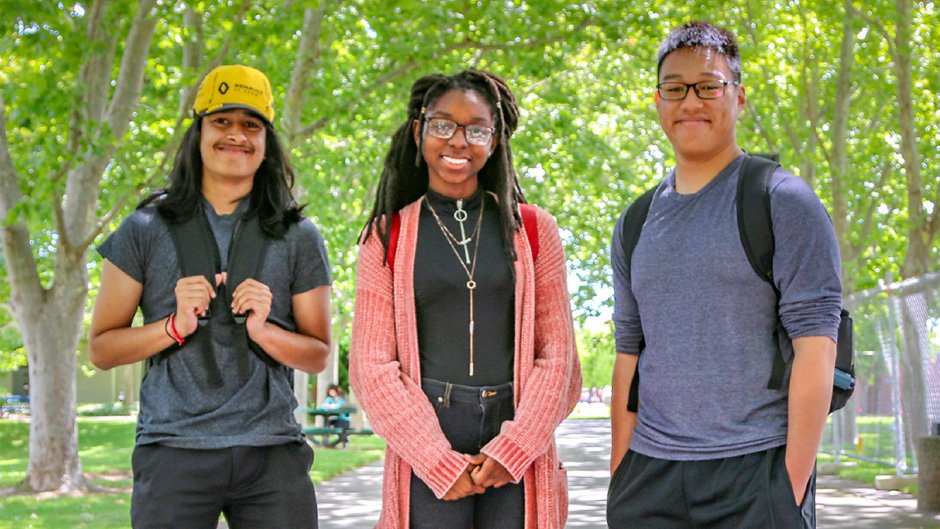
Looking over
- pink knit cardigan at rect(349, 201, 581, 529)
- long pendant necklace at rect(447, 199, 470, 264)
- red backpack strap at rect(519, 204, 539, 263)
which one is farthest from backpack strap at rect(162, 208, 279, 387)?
red backpack strap at rect(519, 204, 539, 263)

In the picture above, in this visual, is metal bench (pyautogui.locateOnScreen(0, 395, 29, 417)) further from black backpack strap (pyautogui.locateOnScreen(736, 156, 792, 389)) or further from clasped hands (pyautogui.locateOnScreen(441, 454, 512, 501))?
black backpack strap (pyautogui.locateOnScreen(736, 156, 792, 389))

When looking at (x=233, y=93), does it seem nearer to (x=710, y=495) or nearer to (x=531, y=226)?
(x=531, y=226)

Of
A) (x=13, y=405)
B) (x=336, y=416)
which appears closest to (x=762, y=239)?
(x=336, y=416)

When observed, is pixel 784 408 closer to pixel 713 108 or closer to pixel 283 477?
pixel 713 108

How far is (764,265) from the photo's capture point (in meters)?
3.48

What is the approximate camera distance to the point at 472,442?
13.0ft

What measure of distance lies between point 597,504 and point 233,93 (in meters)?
10.5

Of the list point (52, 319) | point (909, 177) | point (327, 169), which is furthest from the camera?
point (327, 169)

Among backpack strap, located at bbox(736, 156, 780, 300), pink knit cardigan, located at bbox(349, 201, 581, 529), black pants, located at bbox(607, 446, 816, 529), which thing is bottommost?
black pants, located at bbox(607, 446, 816, 529)

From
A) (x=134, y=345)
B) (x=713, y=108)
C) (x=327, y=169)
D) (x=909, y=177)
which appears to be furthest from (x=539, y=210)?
(x=327, y=169)

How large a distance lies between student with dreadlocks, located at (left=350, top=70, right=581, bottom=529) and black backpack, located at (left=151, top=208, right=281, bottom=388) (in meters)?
0.33

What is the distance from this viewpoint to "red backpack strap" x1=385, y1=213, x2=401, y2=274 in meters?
4.09

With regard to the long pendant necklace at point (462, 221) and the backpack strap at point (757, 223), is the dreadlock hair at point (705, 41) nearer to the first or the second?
the backpack strap at point (757, 223)

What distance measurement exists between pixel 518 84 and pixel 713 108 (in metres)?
21.9
